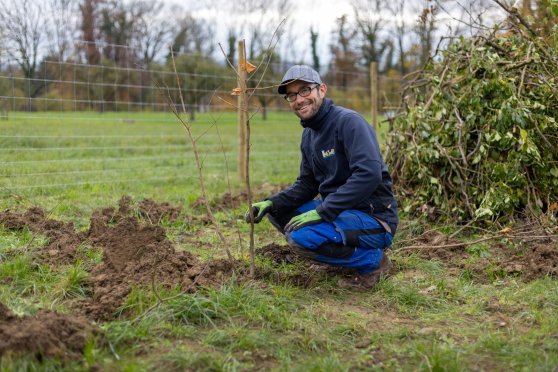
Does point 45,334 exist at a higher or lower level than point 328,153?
Result: lower

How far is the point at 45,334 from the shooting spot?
2.68 metres

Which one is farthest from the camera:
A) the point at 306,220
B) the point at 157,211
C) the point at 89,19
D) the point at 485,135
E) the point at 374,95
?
the point at 89,19

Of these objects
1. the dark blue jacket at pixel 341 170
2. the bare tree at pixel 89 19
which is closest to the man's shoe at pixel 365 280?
the dark blue jacket at pixel 341 170

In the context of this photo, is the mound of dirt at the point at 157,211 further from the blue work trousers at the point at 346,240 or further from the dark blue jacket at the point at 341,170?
the blue work trousers at the point at 346,240

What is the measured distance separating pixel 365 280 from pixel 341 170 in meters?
0.79

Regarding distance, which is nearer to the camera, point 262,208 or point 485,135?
point 262,208

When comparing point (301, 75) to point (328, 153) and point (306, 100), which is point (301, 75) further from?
point (328, 153)

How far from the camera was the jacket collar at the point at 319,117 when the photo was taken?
406cm

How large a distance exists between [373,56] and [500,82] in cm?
2108

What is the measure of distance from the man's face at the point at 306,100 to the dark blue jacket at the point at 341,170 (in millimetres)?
43

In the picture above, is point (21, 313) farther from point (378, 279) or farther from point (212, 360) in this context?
point (378, 279)

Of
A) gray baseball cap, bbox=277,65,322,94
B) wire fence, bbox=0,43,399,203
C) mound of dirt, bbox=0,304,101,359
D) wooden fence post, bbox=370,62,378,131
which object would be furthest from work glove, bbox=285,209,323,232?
wooden fence post, bbox=370,62,378,131

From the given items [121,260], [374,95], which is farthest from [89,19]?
[121,260]

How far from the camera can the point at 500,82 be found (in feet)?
18.3
